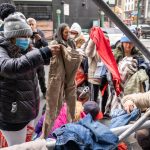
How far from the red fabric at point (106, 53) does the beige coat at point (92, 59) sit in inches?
6.7

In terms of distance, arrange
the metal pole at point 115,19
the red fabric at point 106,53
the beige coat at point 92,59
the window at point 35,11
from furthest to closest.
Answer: the window at point 35,11 < the beige coat at point 92,59 < the red fabric at point 106,53 < the metal pole at point 115,19

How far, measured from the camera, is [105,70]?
17.3ft

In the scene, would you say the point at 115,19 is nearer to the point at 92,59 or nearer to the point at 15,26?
the point at 15,26

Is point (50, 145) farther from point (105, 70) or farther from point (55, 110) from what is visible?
point (105, 70)

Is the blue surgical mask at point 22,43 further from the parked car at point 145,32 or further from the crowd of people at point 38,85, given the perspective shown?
the parked car at point 145,32

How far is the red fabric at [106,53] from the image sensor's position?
4.80 meters

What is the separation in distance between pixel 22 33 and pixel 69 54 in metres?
0.43

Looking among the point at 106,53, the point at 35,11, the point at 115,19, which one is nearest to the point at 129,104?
the point at 115,19

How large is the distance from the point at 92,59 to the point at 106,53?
537 mm

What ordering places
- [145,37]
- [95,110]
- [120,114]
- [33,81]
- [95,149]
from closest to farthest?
[95,149] < [120,114] < [33,81] < [95,110] < [145,37]

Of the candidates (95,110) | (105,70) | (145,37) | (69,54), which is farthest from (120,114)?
(145,37)

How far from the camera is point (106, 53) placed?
16.2 feet

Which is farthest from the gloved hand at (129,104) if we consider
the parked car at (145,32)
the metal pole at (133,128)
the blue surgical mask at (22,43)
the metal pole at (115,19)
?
the parked car at (145,32)

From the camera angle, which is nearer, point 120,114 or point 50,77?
point 120,114
